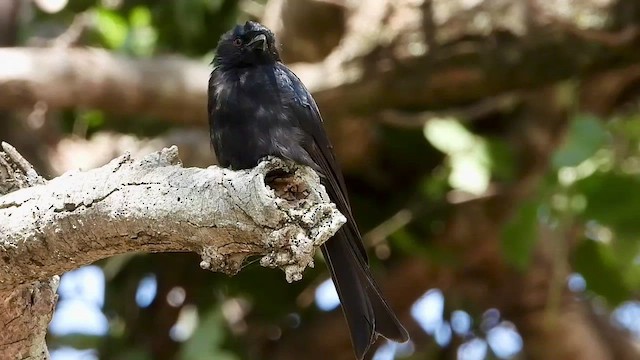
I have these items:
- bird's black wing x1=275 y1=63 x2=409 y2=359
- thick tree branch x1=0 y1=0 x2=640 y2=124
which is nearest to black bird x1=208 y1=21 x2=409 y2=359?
bird's black wing x1=275 y1=63 x2=409 y2=359

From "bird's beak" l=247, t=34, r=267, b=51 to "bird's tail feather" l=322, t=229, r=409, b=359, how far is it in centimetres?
68

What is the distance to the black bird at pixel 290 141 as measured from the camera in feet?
7.75

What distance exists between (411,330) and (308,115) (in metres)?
2.26

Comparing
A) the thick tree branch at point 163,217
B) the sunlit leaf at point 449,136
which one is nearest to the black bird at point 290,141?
the thick tree branch at point 163,217

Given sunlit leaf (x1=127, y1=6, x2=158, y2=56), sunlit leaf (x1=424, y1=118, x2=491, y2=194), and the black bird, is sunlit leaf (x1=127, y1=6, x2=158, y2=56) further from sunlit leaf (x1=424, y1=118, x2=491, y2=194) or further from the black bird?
the black bird

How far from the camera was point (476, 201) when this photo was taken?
166 inches

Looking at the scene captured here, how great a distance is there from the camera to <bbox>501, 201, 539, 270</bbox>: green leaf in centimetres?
343

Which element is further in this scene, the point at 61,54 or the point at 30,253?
the point at 61,54

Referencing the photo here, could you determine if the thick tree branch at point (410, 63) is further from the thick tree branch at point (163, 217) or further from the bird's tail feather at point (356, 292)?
the thick tree branch at point (163, 217)

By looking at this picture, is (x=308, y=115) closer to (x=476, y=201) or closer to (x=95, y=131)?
(x=476, y=201)

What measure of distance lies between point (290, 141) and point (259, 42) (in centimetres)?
44

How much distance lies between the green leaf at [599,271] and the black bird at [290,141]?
66.4 inches

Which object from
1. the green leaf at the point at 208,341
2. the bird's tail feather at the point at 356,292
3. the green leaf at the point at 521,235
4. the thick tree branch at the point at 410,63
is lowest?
the green leaf at the point at 208,341

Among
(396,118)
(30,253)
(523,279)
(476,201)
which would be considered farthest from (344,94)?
(30,253)
